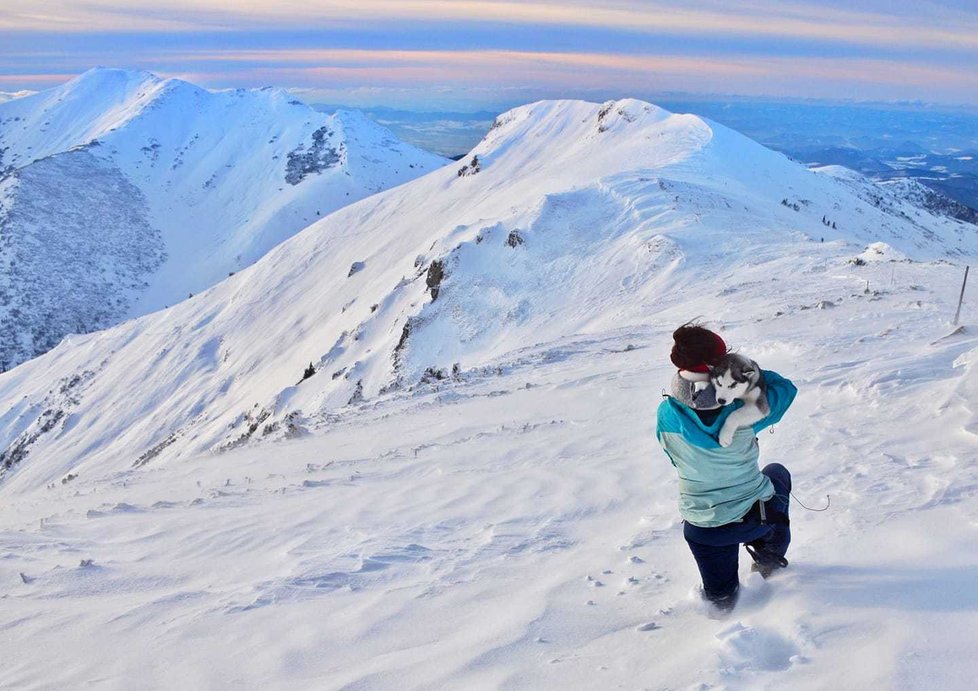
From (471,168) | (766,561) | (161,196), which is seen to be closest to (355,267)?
(471,168)

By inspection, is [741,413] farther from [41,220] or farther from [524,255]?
[41,220]

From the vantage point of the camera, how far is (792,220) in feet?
95.9

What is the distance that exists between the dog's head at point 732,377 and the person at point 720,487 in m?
0.08

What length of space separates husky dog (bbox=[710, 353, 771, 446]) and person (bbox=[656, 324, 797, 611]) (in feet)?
0.15

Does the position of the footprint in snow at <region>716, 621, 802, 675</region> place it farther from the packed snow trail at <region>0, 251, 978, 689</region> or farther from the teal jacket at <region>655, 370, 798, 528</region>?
the teal jacket at <region>655, 370, 798, 528</region>

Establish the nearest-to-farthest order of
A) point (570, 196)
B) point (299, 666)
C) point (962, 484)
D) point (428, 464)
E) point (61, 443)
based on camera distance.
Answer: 1. point (299, 666)
2. point (962, 484)
3. point (428, 464)
4. point (570, 196)
5. point (61, 443)

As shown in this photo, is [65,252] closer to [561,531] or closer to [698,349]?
[561,531]

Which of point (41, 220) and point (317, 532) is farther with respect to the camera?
point (41, 220)

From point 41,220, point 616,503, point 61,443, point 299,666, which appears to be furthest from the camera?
point 41,220

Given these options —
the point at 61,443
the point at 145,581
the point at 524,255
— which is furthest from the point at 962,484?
the point at 61,443

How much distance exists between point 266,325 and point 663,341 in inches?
1454

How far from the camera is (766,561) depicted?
12.0 feet

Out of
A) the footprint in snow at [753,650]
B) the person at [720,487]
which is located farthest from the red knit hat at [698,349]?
the footprint in snow at [753,650]

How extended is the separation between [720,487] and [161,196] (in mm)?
163947
